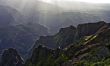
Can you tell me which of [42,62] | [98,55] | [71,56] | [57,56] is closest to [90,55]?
[98,55]

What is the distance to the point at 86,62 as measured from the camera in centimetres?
12112

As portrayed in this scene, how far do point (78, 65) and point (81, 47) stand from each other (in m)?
37.8

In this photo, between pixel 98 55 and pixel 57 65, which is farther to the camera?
pixel 57 65

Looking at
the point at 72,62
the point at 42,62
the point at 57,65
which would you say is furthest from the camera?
the point at 42,62

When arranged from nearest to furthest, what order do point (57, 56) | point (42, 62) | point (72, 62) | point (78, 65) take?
point (78, 65) → point (72, 62) → point (57, 56) → point (42, 62)

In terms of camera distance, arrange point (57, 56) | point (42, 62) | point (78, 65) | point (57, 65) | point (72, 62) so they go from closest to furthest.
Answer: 1. point (78, 65)
2. point (72, 62)
3. point (57, 65)
4. point (57, 56)
5. point (42, 62)

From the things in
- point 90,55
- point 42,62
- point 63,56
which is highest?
point 90,55

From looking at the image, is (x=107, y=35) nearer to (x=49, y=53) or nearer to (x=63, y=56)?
(x=63, y=56)

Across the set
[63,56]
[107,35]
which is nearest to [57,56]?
[63,56]

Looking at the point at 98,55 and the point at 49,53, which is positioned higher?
the point at 98,55

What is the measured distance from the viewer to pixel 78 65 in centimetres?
11988

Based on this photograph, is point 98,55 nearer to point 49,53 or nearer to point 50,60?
point 50,60

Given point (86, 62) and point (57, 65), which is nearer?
point (86, 62)

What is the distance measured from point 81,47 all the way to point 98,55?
106 ft
